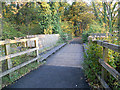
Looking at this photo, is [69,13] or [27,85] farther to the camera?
[69,13]

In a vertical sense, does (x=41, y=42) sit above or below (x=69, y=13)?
below

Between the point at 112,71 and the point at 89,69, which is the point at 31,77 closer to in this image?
the point at 89,69

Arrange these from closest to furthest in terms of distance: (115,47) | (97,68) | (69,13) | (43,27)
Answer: (115,47) < (97,68) < (43,27) < (69,13)

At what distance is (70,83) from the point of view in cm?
312

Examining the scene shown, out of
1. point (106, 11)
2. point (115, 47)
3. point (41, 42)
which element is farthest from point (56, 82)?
point (106, 11)

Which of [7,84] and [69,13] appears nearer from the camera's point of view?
[7,84]

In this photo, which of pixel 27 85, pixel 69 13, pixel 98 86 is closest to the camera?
pixel 98 86

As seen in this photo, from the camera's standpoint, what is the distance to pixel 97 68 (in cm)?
286

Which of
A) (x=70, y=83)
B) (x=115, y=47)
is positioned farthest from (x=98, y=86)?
(x=115, y=47)

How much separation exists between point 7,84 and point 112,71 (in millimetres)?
2761

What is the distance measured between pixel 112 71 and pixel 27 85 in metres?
2.29

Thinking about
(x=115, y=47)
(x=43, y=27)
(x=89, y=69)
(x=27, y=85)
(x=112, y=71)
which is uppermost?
(x=43, y=27)

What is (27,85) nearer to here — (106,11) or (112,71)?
(112,71)

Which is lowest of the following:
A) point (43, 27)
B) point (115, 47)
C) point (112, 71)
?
point (112, 71)
